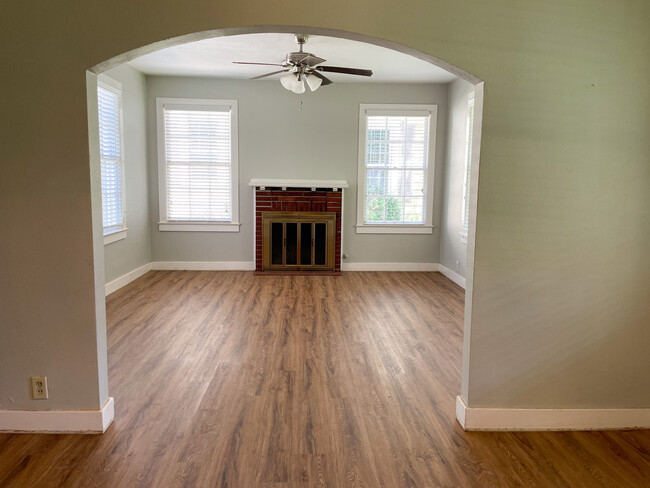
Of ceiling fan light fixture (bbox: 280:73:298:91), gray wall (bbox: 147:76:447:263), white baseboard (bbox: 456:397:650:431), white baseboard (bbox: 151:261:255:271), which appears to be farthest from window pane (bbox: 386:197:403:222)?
white baseboard (bbox: 456:397:650:431)

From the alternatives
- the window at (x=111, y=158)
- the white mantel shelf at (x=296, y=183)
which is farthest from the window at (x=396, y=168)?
the window at (x=111, y=158)

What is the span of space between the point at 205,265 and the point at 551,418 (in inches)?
210

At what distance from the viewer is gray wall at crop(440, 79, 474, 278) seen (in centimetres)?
603

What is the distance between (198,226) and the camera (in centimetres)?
679

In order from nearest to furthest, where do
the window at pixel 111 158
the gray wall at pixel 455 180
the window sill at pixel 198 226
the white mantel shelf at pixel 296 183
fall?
the window at pixel 111 158 < the gray wall at pixel 455 180 < the white mantel shelf at pixel 296 183 < the window sill at pixel 198 226

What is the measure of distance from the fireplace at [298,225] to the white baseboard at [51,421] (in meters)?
4.29

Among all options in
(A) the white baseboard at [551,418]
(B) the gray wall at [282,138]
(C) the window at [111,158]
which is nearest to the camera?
(A) the white baseboard at [551,418]

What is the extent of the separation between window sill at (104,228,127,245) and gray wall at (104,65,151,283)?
0.05 metres

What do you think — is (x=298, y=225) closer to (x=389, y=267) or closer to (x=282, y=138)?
(x=282, y=138)

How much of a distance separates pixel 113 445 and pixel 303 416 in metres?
1.00

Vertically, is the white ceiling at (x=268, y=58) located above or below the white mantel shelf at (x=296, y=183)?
above

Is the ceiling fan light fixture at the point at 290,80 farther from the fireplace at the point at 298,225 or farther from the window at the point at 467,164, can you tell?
the window at the point at 467,164

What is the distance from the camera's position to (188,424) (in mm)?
2545

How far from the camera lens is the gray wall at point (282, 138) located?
6613mm
